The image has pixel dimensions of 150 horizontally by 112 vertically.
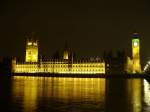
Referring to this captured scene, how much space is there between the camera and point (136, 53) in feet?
482

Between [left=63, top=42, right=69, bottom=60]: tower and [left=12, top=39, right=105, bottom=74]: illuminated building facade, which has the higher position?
[left=63, top=42, right=69, bottom=60]: tower

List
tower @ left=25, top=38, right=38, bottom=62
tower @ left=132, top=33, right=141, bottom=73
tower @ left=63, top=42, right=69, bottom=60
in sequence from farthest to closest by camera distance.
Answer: tower @ left=25, top=38, right=38, bottom=62, tower @ left=63, top=42, right=69, bottom=60, tower @ left=132, top=33, right=141, bottom=73

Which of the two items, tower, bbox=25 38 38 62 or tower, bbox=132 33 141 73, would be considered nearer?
tower, bbox=132 33 141 73

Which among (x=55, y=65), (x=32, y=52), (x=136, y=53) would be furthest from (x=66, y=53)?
(x=136, y=53)

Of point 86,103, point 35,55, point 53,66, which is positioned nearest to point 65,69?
point 53,66

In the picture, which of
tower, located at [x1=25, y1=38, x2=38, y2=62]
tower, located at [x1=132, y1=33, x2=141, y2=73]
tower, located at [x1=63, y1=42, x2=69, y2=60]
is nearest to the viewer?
tower, located at [x1=132, y1=33, x2=141, y2=73]

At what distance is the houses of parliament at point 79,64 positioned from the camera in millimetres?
144375

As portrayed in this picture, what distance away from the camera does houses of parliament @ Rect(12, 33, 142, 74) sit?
144 meters

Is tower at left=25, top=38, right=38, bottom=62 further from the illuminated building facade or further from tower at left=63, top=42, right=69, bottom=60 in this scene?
tower at left=63, top=42, right=69, bottom=60

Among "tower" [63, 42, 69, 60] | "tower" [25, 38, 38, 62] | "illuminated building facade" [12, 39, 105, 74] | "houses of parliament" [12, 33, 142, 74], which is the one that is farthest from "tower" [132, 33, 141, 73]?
"tower" [25, 38, 38, 62]

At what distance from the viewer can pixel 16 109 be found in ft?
74.9

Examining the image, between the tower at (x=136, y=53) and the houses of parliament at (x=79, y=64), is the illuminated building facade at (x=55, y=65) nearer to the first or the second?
the houses of parliament at (x=79, y=64)

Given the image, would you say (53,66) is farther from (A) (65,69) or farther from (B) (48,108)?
(B) (48,108)

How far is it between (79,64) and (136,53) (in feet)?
69.8
